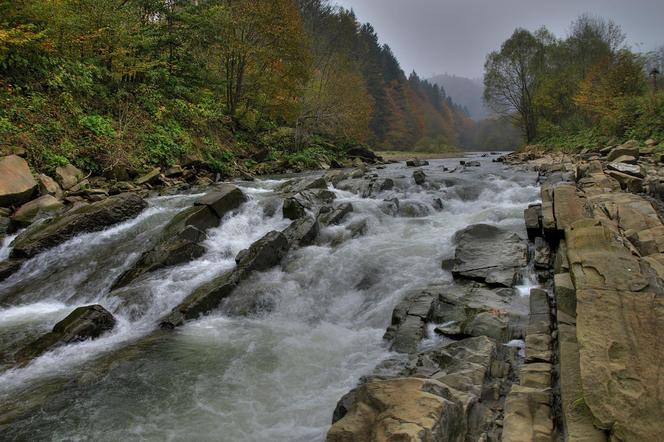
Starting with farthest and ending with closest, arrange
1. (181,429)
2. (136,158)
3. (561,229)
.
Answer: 1. (136,158)
2. (561,229)
3. (181,429)

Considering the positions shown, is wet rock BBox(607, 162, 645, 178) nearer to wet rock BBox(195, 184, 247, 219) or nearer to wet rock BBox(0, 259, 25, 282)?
wet rock BBox(195, 184, 247, 219)

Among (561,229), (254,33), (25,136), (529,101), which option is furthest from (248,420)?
(529,101)

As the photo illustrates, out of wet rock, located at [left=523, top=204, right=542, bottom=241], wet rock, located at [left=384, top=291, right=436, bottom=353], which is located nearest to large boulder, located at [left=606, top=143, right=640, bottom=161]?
wet rock, located at [left=523, top=204, right=542, bottom=241]

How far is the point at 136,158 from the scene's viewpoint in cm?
1439

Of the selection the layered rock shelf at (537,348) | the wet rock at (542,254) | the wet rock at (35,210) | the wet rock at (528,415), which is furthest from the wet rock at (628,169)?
the wet rock at (35,210)

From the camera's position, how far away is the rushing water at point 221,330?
14.3 feet

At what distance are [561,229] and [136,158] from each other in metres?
13.4

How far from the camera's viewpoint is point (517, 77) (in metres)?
35.1

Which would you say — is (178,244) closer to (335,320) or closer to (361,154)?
(335,320)

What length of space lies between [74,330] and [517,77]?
38.1 m

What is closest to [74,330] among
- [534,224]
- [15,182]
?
[15,182]

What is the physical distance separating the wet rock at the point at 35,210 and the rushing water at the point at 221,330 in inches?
41.3

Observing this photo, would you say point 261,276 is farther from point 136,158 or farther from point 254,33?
point 254,33

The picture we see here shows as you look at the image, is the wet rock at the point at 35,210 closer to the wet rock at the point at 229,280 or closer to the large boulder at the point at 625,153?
the wet rock at the point at 229,280
